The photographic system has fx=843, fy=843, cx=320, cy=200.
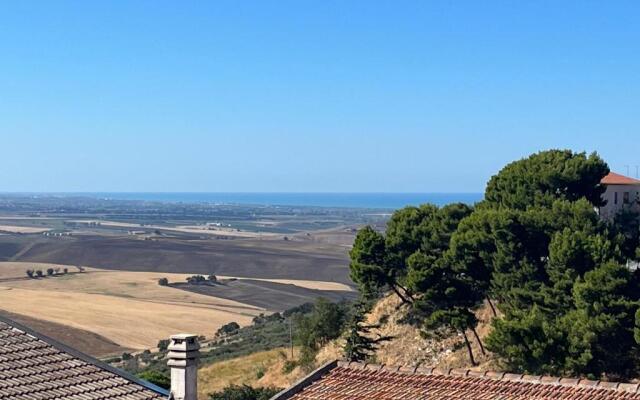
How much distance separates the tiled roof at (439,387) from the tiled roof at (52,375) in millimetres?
3616

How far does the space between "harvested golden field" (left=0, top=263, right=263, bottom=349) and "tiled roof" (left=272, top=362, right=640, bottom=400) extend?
111 feet

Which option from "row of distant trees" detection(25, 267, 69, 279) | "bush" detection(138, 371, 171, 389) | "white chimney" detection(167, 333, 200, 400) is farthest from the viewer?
"row of distant trees" detection(25, 267, 69, 279)

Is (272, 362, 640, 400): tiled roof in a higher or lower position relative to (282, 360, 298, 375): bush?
higher

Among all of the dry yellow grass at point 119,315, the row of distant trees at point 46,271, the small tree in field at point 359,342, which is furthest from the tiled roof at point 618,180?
the row of distant trees at point 46,271

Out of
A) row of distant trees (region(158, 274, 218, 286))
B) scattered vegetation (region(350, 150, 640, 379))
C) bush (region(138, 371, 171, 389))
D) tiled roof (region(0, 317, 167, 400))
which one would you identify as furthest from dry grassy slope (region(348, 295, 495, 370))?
row of distant trees (region(158, 274, 218, 286))

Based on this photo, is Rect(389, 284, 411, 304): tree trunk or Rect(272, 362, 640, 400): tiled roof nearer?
Rect(272, 362, 640, 400): tiled roof

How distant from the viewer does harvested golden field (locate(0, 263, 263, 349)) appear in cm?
5275

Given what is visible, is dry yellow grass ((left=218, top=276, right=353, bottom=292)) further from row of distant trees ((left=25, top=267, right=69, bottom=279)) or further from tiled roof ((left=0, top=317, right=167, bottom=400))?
tiled roof ((left=0, top=317, right=167, bottom=400))

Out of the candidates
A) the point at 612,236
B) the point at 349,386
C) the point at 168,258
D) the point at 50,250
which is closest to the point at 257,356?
the point at 612,236

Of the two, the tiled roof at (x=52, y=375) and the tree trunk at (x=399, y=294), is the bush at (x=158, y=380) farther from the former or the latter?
the tiled roof at (x=52, y=375)

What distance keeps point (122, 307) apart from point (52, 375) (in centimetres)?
5236

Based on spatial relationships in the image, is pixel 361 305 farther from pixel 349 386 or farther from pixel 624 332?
pixel 349 386

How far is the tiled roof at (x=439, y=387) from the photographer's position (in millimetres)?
13883

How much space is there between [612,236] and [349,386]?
14.8m
